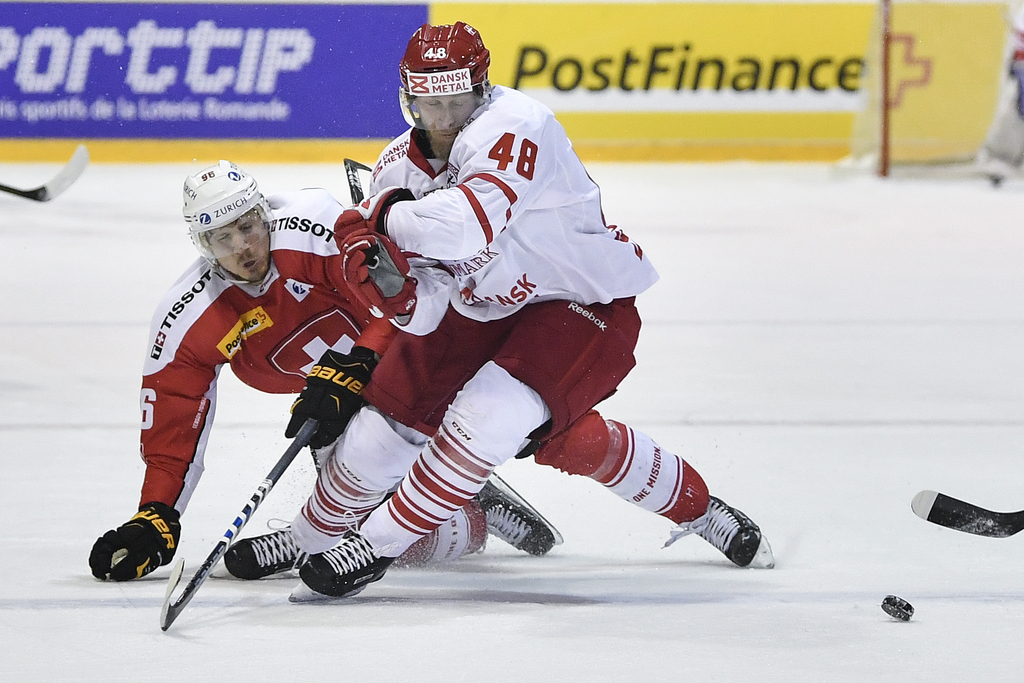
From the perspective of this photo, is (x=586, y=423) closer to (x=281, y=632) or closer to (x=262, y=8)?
(x=281, y=632)

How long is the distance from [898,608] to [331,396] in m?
0.91

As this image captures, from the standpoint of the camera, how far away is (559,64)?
8.55m

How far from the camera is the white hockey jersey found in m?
2.03

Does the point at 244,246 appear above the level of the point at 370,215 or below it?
below

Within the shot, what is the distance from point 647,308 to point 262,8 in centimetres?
446

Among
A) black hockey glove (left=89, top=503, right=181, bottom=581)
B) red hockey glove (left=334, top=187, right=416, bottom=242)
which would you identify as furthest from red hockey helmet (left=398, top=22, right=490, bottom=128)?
black hockey glove (left=89, top=503, right=181, bottom=581)

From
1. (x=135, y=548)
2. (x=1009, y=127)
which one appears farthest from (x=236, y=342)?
(x=1009, y=127)

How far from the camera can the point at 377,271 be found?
6.89 ft

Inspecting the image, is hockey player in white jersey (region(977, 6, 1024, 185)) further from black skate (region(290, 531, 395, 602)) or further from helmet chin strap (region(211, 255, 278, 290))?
black skate (region(290, 531, 395, 602))

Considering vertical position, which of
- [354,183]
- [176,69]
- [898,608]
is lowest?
[176,69]

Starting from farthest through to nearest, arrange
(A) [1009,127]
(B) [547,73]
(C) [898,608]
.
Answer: (B) [547,73], (A) [1009,127], (C) [898,608]

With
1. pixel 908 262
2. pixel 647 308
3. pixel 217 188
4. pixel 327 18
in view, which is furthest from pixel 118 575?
pixel 327 18

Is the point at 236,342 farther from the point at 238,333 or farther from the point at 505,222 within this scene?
the point at 505,222

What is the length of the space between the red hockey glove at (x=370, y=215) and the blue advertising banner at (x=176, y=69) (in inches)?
235
